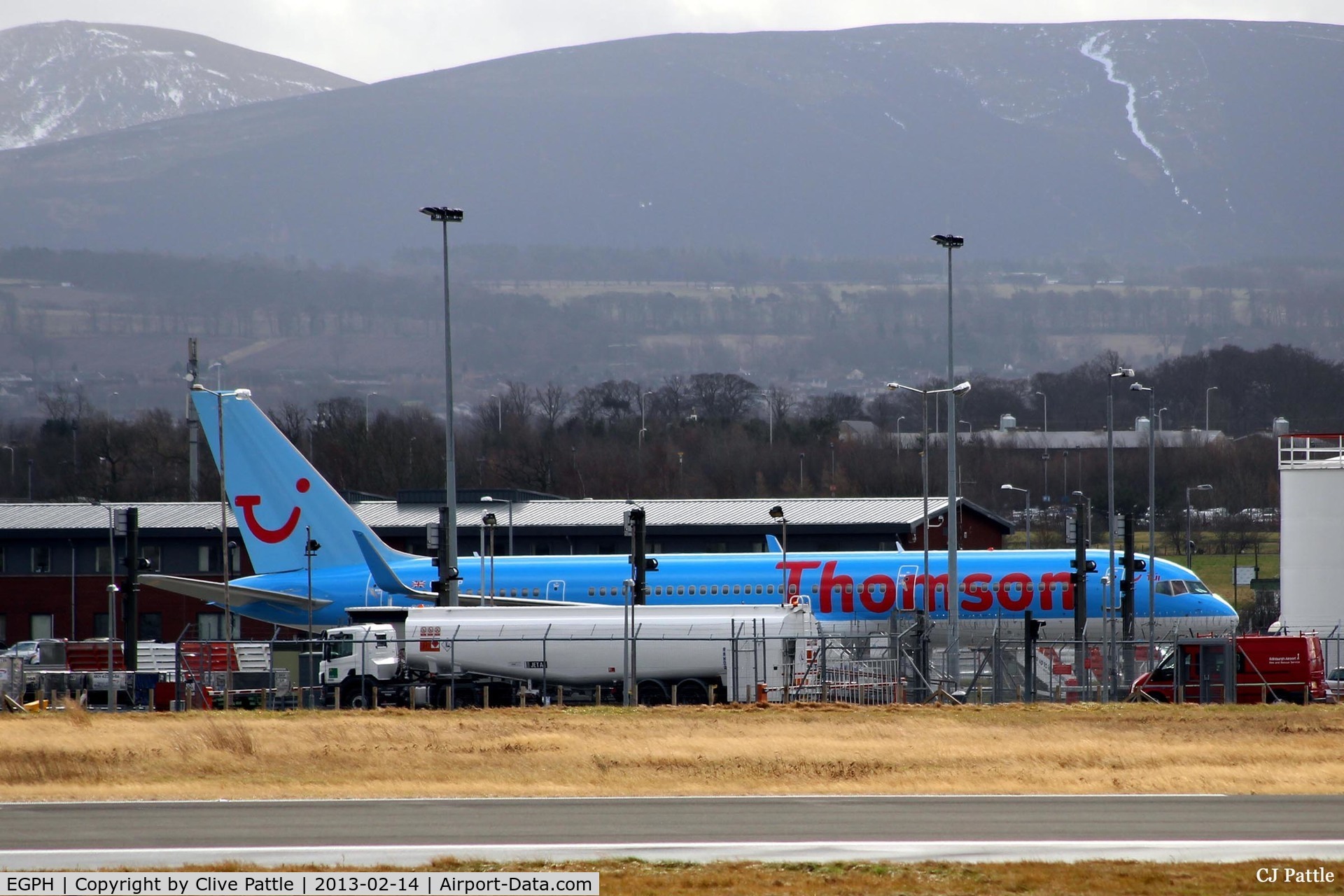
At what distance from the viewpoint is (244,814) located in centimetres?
2209

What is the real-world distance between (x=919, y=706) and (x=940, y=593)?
17.6m

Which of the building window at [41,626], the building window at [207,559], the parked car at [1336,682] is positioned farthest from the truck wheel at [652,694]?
the building window at [41,626]

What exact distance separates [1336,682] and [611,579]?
84.5 ft

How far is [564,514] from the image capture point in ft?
298

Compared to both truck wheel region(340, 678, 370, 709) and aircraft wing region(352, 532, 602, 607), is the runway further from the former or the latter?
aircraft wing region(352, 532, 602, 607)

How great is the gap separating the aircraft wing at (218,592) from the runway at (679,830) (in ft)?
105

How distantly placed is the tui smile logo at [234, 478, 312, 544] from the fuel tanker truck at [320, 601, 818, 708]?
Answer: 46.6 ft

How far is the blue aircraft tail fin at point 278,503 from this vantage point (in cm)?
6169

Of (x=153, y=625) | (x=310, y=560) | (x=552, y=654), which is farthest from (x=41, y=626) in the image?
(x=552, y=654)

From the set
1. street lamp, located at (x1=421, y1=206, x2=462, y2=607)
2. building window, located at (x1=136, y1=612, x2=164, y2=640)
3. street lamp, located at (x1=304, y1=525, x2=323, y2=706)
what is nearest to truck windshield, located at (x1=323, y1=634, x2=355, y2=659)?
street lamp, located at (x1=304, y1=525, x2=323, y2=706)

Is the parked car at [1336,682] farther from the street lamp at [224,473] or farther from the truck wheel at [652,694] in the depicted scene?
the street lamp at [224,473]

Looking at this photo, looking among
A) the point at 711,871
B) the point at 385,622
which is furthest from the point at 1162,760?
the point at 385,622

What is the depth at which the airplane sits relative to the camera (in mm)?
56938

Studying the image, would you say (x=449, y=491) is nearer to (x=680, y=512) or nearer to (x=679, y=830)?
(x=679, y=830)
